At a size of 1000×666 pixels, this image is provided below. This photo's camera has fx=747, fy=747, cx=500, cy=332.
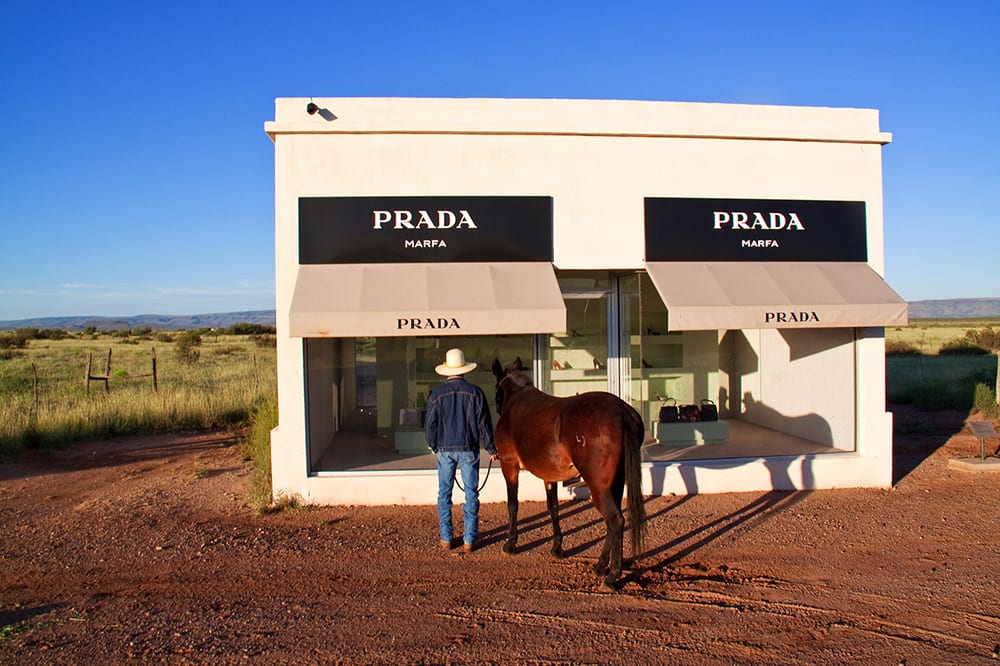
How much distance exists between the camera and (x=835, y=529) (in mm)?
8031

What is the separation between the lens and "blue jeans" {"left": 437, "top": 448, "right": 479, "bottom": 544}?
7172mm

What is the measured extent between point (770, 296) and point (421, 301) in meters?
4.28

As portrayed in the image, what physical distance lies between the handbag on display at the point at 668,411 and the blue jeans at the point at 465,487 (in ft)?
14.4

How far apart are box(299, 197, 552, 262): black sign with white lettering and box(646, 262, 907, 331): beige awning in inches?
63.8

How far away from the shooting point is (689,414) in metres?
11.1

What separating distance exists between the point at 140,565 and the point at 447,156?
5.64 metres

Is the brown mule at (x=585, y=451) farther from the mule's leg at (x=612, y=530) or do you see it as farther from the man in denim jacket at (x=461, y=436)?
the man in denim jacket at (x=461, y=436)

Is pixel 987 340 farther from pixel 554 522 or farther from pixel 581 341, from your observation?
pixel 554 522

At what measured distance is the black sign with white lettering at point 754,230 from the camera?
959cm

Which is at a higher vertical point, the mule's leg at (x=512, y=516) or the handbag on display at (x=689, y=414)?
the handbag on display at (x=689, y=414)

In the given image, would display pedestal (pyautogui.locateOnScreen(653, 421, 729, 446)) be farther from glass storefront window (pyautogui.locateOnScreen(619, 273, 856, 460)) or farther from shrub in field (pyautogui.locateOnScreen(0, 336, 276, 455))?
shrub in field (pyautogui.locateOnScreen(0, 336, 276, 455))

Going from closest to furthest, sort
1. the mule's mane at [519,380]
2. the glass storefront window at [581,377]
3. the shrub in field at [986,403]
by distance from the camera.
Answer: the mule's mane at [519,380] < the glass storefront window at [581,377] < the shrub in field at [986,403]


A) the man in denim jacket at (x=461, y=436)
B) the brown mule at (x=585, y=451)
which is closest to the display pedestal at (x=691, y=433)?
the brown mule at (x=585, y=451)

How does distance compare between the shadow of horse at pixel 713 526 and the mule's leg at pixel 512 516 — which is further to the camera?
the mule's leg at pixel 512 516
